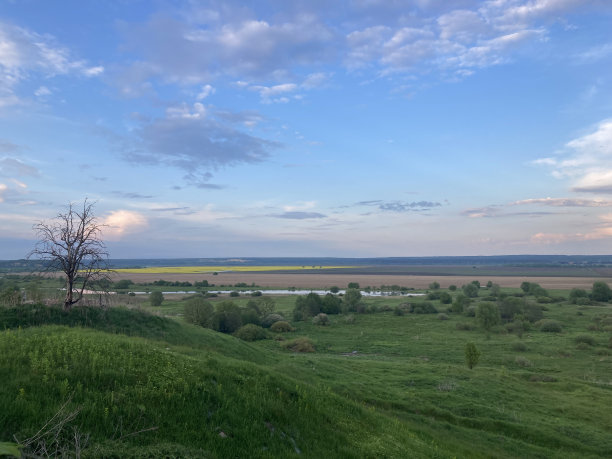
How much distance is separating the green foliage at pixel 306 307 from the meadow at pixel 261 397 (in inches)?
1053

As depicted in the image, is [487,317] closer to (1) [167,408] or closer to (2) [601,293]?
(2) [601,293]

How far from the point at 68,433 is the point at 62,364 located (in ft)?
13.5

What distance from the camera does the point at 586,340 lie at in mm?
49562

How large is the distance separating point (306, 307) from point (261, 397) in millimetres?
64416

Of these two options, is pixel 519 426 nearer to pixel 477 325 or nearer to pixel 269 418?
pixel 269 418

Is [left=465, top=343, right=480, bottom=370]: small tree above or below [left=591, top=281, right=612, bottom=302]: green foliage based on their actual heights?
above

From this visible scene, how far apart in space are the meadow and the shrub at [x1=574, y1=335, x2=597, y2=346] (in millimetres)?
4270

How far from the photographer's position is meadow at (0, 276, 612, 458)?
8.61 metres

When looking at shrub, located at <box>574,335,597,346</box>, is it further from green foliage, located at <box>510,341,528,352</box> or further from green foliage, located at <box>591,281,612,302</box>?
green foliage, located at <box>591,281,612,302</box>

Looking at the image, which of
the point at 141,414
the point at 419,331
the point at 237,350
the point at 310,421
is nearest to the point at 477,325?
the point at 419,331

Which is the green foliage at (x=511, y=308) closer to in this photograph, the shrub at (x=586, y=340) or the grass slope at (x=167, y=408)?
the shrub at (x=586, y=340)

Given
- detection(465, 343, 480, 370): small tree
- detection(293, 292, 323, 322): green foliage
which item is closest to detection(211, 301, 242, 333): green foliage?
detection(293, 292, 323, 322): green foliage

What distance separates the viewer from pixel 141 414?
9195 millimetres

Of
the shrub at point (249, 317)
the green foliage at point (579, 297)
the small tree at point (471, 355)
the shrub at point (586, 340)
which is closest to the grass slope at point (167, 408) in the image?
the small tree at point (471, 355)
